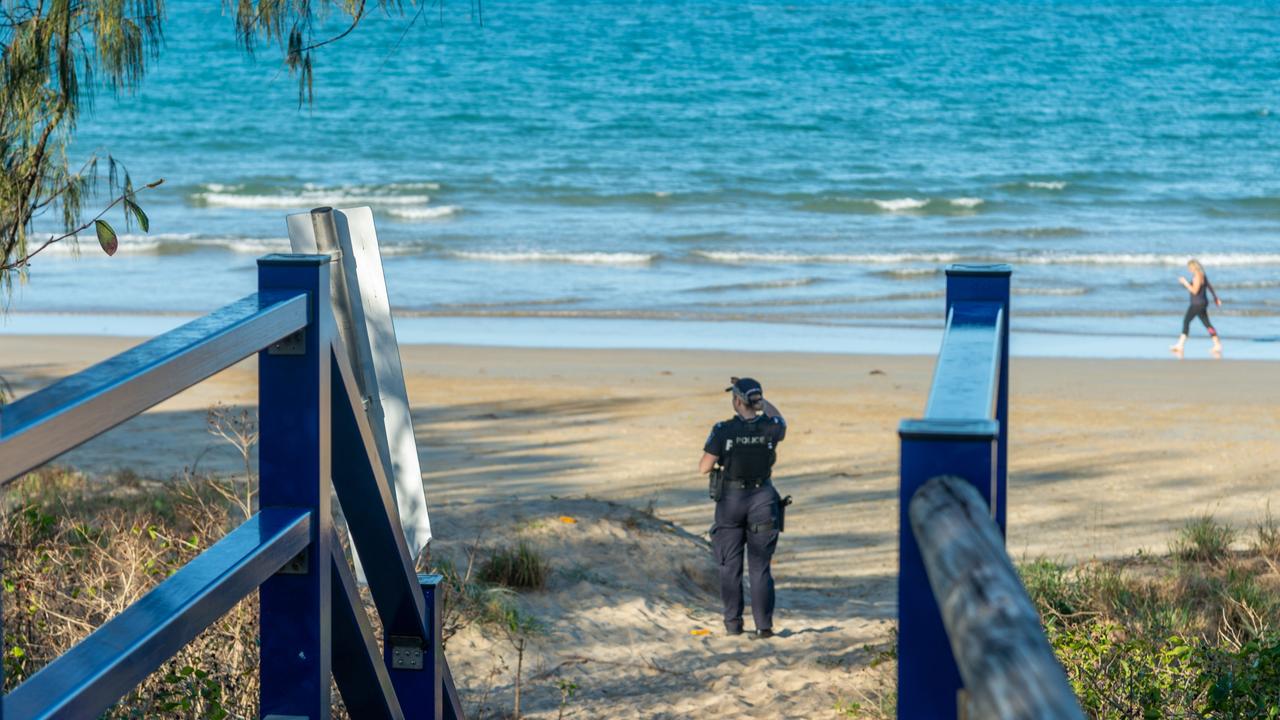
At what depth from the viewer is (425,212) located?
101 ft

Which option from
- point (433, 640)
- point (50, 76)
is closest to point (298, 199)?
point (50, 76)

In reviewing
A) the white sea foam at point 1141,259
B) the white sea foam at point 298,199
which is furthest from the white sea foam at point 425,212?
the white sea foam at point 1141,259

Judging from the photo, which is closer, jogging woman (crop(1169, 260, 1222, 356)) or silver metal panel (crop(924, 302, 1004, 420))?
silver metal panel (crop(924, 302, 1004, 420))

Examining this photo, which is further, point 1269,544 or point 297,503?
point 1269,544

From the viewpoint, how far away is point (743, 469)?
803 cm

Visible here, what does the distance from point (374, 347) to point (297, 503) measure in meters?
0.94

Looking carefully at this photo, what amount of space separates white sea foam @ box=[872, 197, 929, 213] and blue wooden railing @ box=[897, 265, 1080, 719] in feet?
99.3

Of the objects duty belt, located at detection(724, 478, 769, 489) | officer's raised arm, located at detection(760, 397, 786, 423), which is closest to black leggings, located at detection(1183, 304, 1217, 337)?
officer's raised arm, located at detection(760, 397, 786, 423)

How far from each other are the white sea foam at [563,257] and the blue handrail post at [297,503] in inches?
876

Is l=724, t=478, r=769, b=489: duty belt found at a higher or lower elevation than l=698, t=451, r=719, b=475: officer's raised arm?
lower

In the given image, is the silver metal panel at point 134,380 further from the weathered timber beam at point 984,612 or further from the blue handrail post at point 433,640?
the blue handrail post at point 433,640

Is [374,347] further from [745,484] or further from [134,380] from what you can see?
[745,484]

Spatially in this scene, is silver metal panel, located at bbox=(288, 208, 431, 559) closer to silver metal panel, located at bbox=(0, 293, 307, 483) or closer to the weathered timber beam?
silver metal panel, located at bbox=(0, 293, 307, 483)

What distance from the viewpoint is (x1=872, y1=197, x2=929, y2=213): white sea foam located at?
31.6 metres
